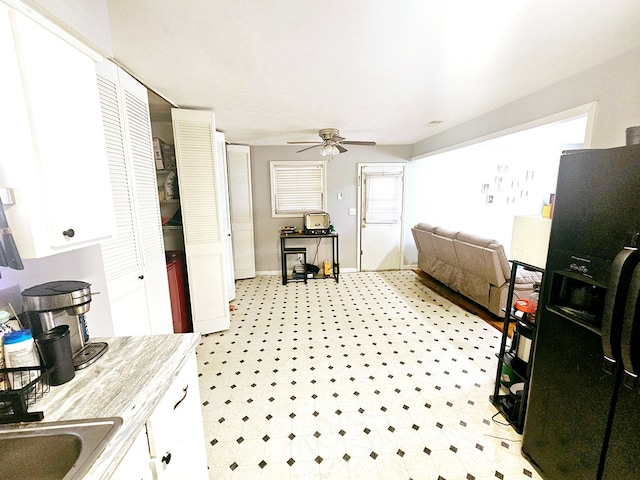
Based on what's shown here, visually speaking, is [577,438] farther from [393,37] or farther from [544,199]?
[544,199]

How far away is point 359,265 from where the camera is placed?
5.14m

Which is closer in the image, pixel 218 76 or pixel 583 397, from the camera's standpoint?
pixel 583 397

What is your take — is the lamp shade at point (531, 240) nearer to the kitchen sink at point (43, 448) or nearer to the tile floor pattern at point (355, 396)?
the tile floor pattern at point (355, 396)

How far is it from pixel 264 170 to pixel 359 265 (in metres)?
2.51

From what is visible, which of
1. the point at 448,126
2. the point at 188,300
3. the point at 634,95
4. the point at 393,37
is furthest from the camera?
the point at 448,126

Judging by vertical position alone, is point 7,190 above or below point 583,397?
above

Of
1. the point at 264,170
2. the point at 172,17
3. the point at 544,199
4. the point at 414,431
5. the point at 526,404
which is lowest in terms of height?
the point at 414,431

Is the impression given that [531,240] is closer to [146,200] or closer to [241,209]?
[146,200]

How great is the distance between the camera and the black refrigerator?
1011 mm

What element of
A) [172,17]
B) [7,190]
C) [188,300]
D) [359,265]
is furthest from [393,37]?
[359,265]

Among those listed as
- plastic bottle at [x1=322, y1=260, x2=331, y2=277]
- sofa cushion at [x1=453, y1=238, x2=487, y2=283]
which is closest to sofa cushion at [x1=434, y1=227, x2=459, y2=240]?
sofa cushion at [x1=453, y1=238, x2=487, y2=283]

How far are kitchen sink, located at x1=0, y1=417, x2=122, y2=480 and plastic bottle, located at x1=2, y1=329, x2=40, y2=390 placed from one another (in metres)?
0.15

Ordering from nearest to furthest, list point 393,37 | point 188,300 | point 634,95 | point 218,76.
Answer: point 393,37, point 634,95, point 218,76, point 188,300

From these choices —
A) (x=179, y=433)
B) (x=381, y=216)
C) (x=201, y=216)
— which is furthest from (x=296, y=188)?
(x=179, y=433)
